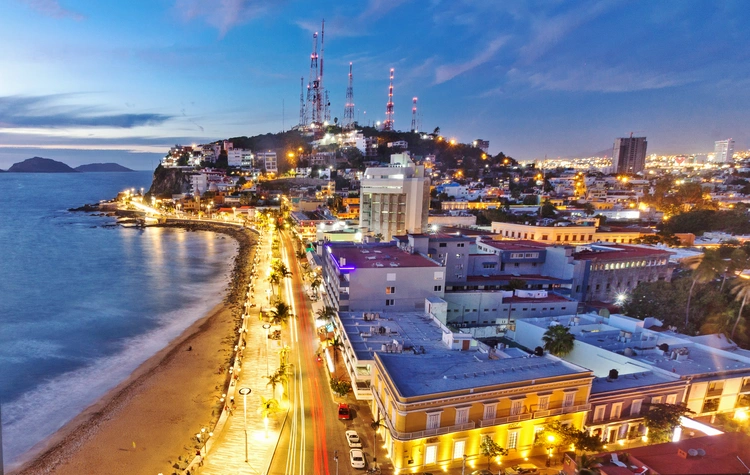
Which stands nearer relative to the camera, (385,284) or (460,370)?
(460,370)

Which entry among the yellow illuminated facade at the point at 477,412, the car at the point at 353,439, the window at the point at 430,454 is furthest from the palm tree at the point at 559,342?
the car at the point at 353,439

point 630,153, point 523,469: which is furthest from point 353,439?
point 630,153

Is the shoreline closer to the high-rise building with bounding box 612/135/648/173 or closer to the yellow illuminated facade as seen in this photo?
the yellow illuminated facade

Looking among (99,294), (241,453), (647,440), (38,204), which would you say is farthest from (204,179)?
(647,440)

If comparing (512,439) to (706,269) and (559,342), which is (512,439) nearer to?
(559,342)

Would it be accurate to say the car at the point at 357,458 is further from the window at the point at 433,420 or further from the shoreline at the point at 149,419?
the shoreline at the point at 149,419

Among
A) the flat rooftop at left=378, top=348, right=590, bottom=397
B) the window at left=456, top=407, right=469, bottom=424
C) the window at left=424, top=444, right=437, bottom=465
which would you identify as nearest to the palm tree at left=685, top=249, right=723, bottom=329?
the flat rooftop at left=378, top=348, right=590, bottom=397

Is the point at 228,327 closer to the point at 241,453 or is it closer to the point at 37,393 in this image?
the point at 37,393
